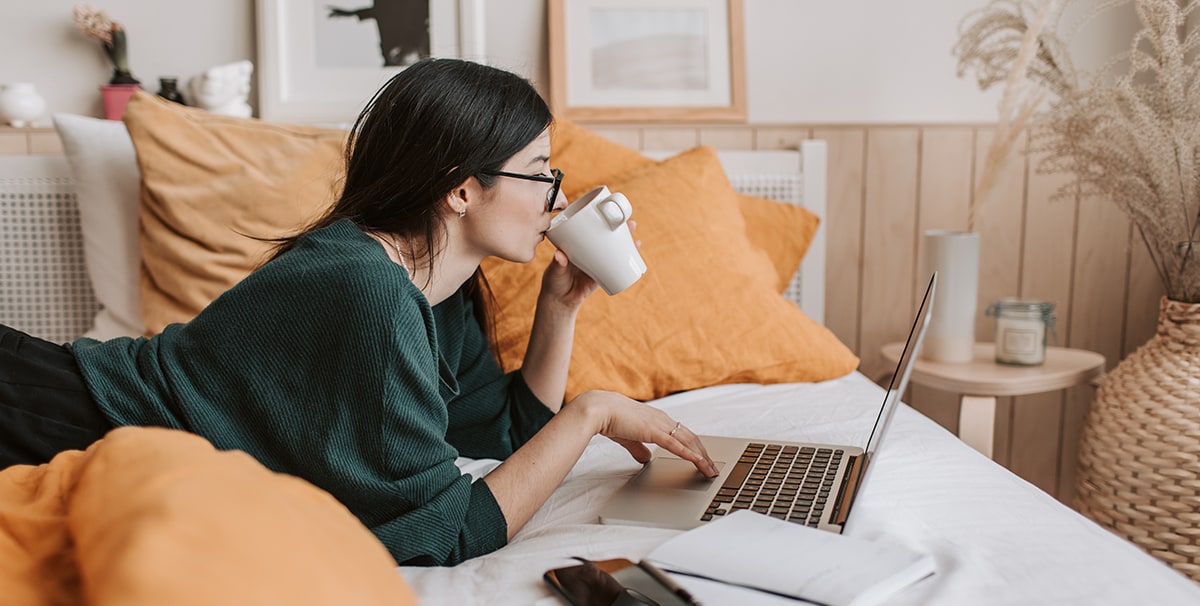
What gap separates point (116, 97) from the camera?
77.5 inches

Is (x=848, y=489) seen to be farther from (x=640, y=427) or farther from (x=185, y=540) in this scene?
(x=185, y=540)

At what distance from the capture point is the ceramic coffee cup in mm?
1222

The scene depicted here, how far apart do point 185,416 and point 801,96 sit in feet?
5.25

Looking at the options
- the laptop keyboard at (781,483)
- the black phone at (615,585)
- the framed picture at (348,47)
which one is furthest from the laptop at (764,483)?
the framed picture at (348,47)

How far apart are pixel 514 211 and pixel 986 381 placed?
3.36 ft

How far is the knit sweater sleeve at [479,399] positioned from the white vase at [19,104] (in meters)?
1.18

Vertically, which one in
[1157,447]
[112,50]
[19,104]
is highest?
[112,50]

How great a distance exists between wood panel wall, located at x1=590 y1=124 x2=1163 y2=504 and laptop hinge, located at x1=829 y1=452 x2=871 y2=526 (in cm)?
118

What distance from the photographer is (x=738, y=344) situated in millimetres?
1623

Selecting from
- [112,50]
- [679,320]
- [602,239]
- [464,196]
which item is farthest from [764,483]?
[112,50]

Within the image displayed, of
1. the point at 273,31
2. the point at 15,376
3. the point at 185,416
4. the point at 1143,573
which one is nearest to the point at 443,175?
the point at 185,416

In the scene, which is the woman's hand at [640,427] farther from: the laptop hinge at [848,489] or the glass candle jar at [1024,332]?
the glass candle jar at [1024,332]

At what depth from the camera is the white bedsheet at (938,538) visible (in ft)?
2.55

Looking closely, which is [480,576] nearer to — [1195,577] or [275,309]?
[275,309]
